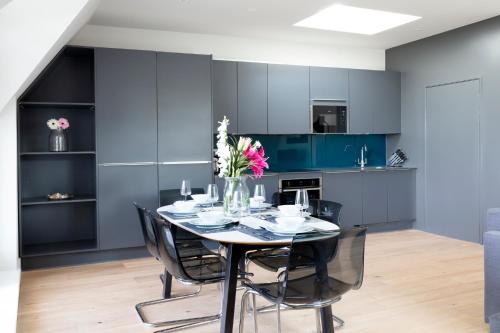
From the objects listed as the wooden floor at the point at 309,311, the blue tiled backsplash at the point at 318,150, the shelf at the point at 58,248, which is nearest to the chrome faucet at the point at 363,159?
the blue tiled backsplash at the point at 318,150

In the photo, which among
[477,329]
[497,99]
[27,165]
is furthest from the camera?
[497,99]

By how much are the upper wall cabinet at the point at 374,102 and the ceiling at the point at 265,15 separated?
61 cm

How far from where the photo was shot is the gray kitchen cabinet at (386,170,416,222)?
20.8 ft

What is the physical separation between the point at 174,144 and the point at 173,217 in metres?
1.99

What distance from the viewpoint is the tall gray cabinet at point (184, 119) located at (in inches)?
197

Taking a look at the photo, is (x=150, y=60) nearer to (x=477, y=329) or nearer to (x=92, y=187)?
(x=92, y=187)

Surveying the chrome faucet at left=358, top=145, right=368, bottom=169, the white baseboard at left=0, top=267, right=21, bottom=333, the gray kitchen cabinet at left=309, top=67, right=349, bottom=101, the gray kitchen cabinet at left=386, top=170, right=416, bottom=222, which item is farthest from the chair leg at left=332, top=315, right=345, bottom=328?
the chrome faucet at left=358, top=145, right=368, bottom=169

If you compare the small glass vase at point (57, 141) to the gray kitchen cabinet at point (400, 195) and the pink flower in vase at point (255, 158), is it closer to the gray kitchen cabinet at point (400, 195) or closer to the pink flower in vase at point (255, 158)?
the pink flower in vase at point (255, 158)

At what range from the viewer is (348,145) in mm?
6773

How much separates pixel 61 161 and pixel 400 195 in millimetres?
4279

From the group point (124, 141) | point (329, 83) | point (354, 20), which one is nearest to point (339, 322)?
point (124, 141)

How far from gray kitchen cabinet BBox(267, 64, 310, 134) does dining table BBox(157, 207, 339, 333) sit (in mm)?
3074

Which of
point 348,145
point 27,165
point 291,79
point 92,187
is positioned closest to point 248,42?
point 291,79

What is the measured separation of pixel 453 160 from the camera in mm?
5895
